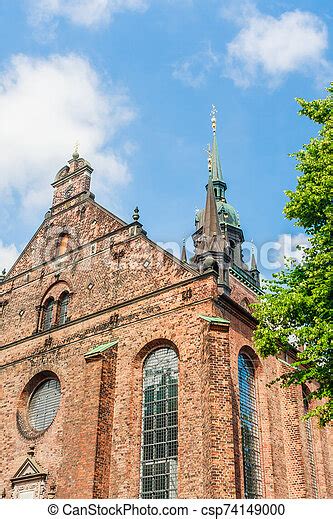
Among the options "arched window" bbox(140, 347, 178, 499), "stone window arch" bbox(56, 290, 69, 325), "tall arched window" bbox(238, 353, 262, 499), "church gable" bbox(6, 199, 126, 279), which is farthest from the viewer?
"church gable" bbox(6, 199, 126, 279)

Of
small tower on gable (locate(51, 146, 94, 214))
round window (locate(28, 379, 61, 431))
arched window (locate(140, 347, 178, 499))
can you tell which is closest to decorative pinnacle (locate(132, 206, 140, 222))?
small tower on gable (locate(51, 146, 94, 214))

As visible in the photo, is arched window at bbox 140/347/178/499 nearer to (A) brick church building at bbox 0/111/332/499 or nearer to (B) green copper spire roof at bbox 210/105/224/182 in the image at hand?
(A) brick church building at bbox 0/111/332/499

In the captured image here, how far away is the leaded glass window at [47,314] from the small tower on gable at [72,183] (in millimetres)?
4101

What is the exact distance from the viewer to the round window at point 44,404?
19.2 metres

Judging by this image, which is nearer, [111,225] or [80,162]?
[111,225]

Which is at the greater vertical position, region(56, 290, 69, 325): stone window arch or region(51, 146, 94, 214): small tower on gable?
region(51, 146, 94, 214): small tower on gable

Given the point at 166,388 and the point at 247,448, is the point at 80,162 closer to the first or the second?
the point at 166,388

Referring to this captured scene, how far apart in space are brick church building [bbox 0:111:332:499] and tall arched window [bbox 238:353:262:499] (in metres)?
0.06

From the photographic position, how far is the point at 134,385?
17109 millimetres

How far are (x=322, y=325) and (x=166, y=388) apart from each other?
6.24 m

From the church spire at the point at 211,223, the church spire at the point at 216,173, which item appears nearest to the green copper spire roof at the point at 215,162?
the church spire at the point at 216,173

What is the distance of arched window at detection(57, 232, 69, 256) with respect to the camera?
73.6ft

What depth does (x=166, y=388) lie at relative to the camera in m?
16.7
